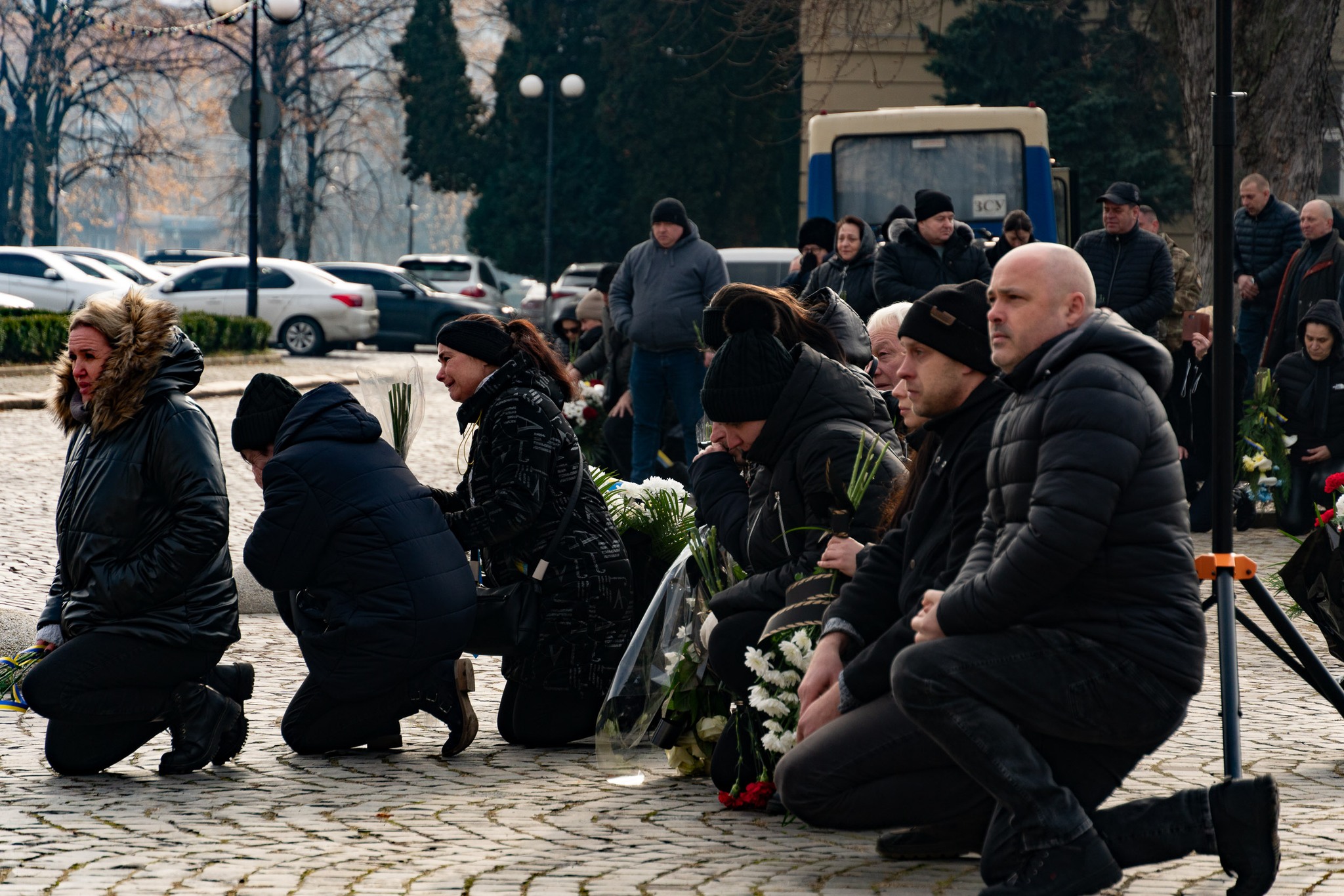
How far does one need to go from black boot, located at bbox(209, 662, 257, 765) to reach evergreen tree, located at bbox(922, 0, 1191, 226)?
25.0m

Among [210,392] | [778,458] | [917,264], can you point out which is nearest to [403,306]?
[210,392]

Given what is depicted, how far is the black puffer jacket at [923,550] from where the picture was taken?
425 centimetres

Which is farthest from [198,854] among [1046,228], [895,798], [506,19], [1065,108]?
[506,19]

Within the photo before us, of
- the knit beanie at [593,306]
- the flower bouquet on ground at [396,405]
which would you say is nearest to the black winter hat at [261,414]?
the flower bouquet on ground at [396,405]

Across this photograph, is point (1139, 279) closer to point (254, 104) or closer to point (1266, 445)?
point (1266, 445)

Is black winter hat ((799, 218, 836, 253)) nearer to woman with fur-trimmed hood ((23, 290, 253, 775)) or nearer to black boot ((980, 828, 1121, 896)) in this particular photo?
woman with fur-trimmed hood ((23, 290, 253, 775))

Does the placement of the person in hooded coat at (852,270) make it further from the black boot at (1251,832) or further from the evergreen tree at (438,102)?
the evergreen tree at (438,102)

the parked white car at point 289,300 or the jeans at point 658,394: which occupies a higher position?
the parked white car at point 289,300

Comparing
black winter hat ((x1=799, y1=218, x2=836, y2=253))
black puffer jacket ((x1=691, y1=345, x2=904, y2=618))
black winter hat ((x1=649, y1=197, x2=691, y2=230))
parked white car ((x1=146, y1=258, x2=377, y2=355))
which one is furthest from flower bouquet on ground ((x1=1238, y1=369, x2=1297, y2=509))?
parked white car ((x1=146, y1=258, x2=377, y2=355))

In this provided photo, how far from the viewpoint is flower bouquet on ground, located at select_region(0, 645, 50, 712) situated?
5.82 metres

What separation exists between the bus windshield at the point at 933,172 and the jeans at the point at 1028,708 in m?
13.3

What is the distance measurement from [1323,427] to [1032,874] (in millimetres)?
8076

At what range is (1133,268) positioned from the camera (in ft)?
39.5

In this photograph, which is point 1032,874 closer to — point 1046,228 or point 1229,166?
point 1229,166
